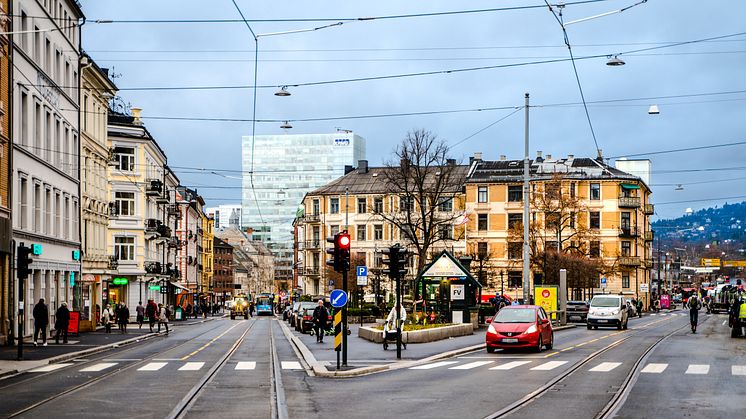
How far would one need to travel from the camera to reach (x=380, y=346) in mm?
36219

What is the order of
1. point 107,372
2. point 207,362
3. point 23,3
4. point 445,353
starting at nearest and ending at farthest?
point 107,372 < point 207,362 < point 445,353 < point 23,3

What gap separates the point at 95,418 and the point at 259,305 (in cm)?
10522

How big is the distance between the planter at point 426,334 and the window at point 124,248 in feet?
134

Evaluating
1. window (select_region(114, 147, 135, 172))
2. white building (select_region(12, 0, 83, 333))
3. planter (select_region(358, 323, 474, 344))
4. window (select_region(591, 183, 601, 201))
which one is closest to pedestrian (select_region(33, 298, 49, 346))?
white building (select_region(12, 0, 83, 333))

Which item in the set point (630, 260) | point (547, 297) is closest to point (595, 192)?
point (630, 260)

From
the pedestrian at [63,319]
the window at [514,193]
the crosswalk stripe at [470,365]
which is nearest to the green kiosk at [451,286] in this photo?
the pedestrian at [63,319]

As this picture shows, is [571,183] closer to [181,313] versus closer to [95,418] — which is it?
[181,313]

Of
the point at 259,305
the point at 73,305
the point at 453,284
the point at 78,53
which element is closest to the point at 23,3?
the point at 78,53

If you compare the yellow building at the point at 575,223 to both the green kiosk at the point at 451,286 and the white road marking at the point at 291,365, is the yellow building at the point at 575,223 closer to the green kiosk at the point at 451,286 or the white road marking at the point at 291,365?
the green kiosk at the point at 451,286

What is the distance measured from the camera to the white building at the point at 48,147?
42188 millimetres

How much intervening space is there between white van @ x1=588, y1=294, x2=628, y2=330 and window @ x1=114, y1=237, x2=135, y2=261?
3901 centimetres

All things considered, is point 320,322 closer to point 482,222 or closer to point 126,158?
point 126,158

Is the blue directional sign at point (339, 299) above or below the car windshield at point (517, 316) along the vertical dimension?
above

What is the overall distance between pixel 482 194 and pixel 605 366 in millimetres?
79488
